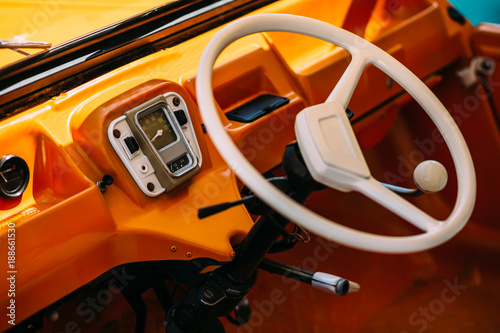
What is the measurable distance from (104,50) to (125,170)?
1.24 ft

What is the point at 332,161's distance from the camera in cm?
84

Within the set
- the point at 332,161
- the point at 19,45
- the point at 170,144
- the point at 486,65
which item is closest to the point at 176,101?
the point at 170,144

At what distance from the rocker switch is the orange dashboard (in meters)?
0.03

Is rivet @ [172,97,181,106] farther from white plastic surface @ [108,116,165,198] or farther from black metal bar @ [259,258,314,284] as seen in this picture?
black metal bar @ [259,258,314,284]

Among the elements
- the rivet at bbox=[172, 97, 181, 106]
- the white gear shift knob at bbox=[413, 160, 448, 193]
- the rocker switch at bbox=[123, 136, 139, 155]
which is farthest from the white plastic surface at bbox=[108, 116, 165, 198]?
the white gear shift knob at bbox=[413, 160, 448, 193]

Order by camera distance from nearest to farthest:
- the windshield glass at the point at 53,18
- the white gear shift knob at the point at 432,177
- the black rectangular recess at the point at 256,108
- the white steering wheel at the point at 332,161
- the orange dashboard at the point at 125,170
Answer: the white steering wheel at the point at 332,161
the white gear shift knob at the point at 432,177
the orange dashboard at the point at 125,170
the windshield glass at the point at 53,18
the black rectangular recess at the point at 256,108

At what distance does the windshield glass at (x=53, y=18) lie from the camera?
1272 mm

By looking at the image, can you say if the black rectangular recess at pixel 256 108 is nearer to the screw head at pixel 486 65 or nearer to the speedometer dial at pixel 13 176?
the speedometer dial at pixel 13 176

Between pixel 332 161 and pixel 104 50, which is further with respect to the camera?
pixel 104 50

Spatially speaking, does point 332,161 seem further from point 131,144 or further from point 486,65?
point 486,65

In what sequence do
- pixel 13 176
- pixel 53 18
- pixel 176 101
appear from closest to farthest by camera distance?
pixel 13 176 → pixel 176 101 → pixel 53 18

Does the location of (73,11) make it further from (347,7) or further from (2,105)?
(347,7)

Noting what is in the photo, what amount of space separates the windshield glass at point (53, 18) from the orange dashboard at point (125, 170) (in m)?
0.15

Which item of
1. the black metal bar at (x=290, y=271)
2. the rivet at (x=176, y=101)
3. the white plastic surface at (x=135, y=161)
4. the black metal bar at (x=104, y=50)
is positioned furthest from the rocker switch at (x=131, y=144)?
the black metal bar at (x=290, y=271)
